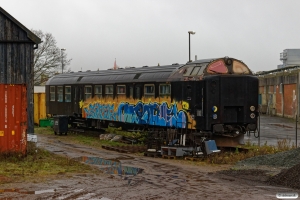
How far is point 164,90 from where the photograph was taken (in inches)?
821

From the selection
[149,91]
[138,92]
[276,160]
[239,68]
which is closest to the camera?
[276,160]

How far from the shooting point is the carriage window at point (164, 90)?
67.3 ft

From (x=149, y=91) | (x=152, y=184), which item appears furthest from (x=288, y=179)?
(x=149, y=91)

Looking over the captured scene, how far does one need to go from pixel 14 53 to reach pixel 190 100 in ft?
23.2

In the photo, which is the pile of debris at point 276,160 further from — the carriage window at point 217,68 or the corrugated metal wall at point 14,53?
the corrugated metal wall at point 14,53

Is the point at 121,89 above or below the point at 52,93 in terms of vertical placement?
above

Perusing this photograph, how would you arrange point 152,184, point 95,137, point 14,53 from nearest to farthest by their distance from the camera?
1. point 152,184
2. point 14,53
3. point 95,137

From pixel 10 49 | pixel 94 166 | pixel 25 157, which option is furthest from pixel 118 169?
pixel 10 49

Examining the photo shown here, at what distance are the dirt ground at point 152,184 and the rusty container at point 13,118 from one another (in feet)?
8.14

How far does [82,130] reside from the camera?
2822cm

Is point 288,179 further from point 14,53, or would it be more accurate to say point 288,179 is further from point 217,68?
point 14,53

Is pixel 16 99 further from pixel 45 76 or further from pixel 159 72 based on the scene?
pixel 45 76

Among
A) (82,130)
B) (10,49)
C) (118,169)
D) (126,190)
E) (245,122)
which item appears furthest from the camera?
(82,130)

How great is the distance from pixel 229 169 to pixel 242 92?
529cm
